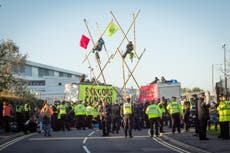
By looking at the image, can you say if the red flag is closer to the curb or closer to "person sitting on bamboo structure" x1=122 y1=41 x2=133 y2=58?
"person sitting on bamboo structure" x1=122 y1=41 x2=133 y2=58

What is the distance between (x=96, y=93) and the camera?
Answer: 120 feet

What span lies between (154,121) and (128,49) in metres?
13.4

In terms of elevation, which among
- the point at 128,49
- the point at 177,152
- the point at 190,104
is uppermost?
the point at 128,49

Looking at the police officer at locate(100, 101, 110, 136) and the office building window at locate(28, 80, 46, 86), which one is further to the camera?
the office building window at locate(28, 80, 46, 86)

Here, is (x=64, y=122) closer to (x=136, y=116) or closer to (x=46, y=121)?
(x=136, y=116)

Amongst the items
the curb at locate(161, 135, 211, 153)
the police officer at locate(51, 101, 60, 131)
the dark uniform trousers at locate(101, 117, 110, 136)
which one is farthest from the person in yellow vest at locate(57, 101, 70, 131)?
the curb at locate(161, 135, 211, 153)

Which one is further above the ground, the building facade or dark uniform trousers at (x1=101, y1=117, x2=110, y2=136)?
the building facade

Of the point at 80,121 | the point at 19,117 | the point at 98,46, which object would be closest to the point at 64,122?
the point at 80,121

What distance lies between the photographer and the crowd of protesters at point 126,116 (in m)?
20.4

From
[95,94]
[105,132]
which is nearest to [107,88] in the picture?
[95,94]

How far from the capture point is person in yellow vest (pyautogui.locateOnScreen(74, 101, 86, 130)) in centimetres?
3316

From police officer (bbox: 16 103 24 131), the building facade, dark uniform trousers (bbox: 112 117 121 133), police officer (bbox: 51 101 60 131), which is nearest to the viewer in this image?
dark uniform trousers (bbox: 112 117 121 133)

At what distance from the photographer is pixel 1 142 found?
73.0 ft

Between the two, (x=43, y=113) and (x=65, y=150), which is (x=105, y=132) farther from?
(x=65, y=150)
